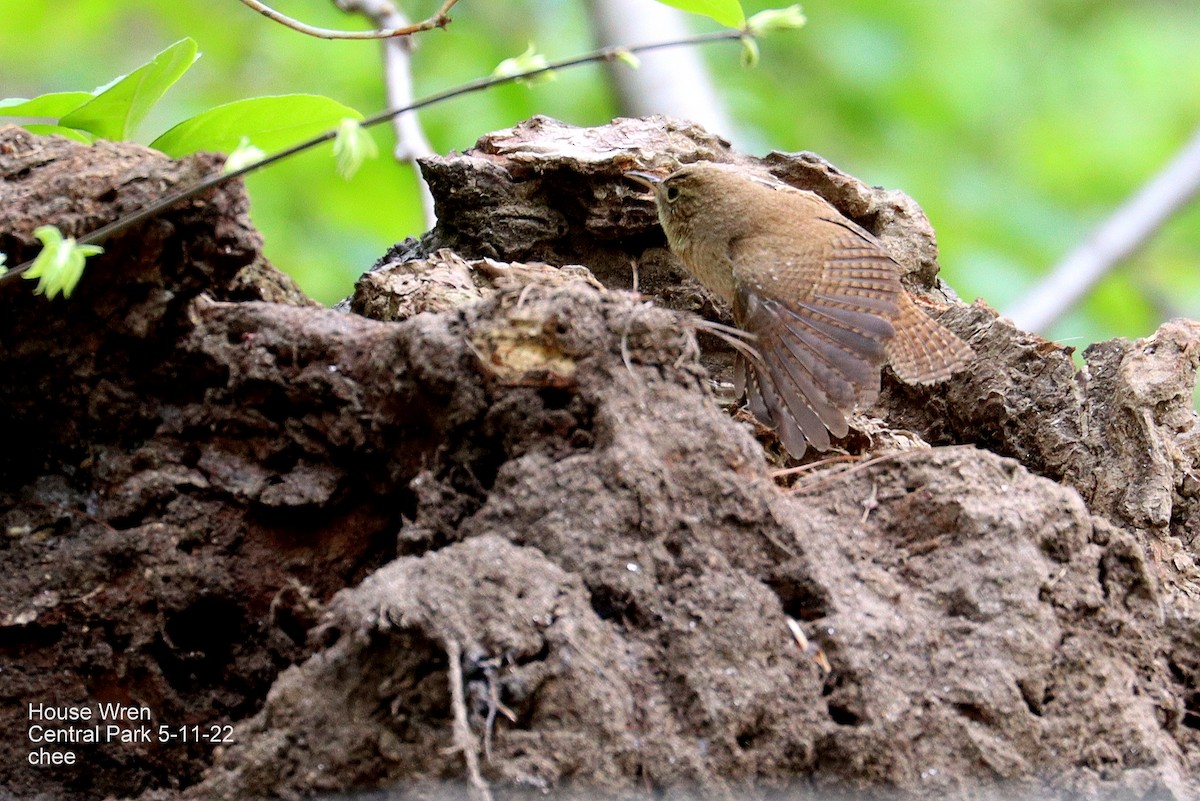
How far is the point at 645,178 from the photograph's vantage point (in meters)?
2.92

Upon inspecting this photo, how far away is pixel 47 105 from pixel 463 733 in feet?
5.51

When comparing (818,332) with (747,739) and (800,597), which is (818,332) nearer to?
(800,597)

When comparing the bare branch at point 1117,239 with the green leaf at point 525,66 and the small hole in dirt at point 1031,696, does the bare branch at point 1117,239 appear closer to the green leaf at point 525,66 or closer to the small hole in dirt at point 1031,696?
the small hole in dirt at point 1031,696

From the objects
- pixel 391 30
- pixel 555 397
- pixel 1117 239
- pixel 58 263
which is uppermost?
pixel 1117 239

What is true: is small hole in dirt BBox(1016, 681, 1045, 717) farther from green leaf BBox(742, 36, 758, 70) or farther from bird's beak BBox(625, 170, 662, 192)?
bird's beak BBox(625, 170, 662, 192)

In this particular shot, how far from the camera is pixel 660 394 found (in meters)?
1.91

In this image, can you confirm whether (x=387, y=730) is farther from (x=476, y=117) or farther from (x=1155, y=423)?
(x=476, y=117)

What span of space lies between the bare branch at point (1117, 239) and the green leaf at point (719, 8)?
4.11 meters

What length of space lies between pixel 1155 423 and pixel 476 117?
13.7ft

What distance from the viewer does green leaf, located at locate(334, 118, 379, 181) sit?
1762mm

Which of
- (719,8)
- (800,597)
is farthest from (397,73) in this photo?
(800,597)

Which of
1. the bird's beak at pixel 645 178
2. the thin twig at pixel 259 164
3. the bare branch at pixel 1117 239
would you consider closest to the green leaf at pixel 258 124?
the thin twig at pixel 259 164

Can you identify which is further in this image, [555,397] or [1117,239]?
[1117,239]

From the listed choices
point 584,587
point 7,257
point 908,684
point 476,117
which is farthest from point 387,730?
point 476,117
